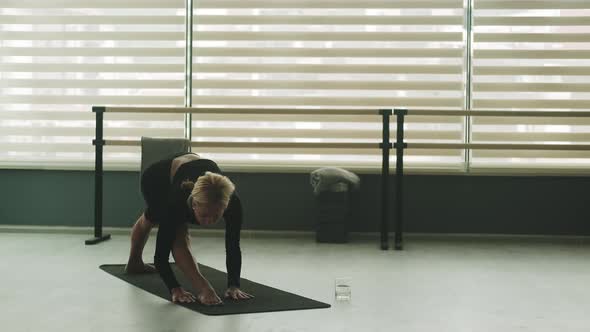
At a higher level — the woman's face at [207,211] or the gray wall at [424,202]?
the woman's face at [207,211]

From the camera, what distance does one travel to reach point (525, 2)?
6031 mm

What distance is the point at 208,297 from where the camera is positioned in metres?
3.39

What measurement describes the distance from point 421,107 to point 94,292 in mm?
3280

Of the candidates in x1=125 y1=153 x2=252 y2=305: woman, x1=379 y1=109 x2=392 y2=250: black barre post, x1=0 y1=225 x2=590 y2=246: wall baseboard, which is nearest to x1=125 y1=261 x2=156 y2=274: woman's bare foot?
x1=125 y1=153 x2=252 y2=305: woman

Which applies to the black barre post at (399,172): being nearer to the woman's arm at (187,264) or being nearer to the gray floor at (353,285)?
the gray floor at (353,285)

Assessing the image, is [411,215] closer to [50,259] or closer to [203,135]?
[203,135]

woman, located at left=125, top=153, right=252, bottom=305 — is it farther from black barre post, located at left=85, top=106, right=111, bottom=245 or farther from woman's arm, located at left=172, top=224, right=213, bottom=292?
black barre post, located at left=85, top=106, right=111, bottom=245

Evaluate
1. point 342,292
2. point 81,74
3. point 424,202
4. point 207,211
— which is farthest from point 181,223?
point 81,74

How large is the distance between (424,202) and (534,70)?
137cm

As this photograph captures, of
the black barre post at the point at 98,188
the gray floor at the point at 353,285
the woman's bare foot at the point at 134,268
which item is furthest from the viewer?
the black barre post at the point at 98,188

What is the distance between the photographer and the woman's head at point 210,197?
123 inches

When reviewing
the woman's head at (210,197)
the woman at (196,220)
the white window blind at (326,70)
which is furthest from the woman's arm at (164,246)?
the white window blind at (326,70)

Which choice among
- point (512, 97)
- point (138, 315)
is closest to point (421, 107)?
point (512, 97)

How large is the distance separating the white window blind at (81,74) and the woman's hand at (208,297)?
2.92m
